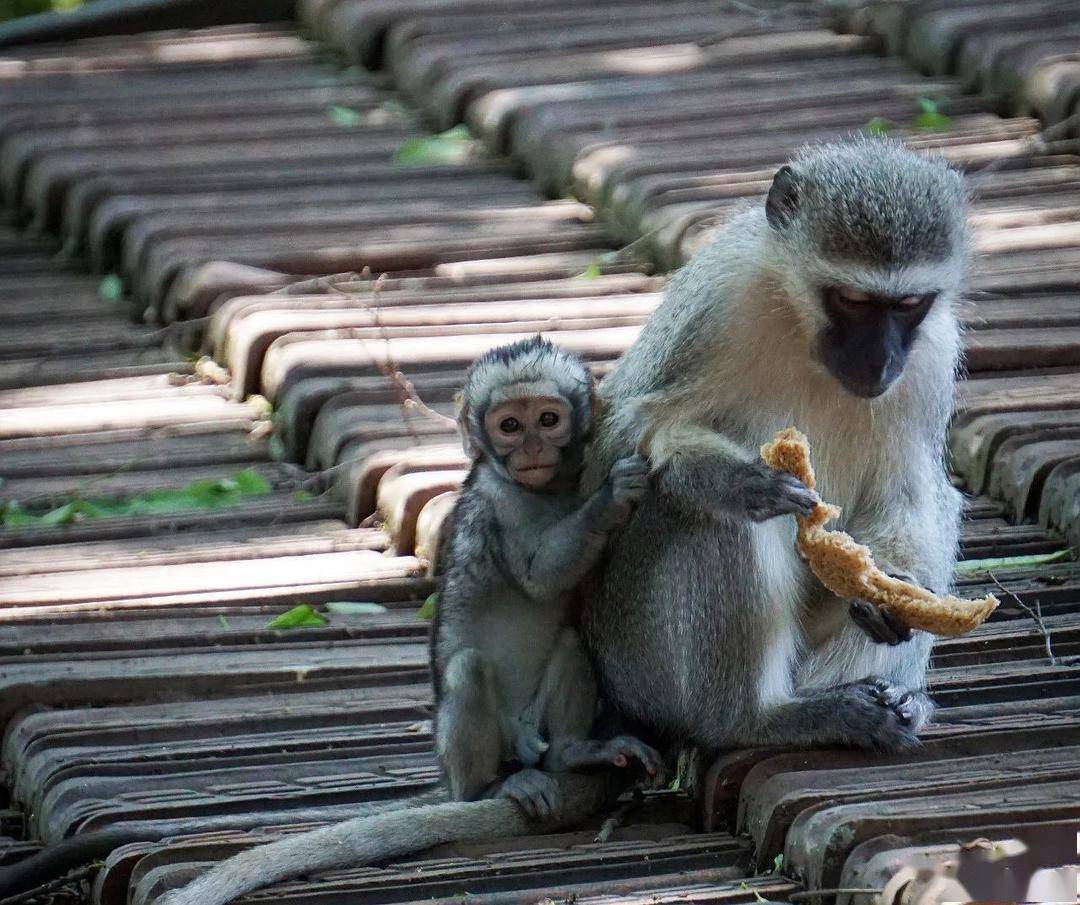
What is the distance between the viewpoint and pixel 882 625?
420 centimetres

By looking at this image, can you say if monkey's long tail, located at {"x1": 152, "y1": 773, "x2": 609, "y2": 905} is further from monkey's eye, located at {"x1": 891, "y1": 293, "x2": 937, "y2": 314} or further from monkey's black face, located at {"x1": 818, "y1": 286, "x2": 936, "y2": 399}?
monkey's eye, located at {"x1": 891, "y1": 293, "x2": 937, "y2": 314}

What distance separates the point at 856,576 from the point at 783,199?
86cm

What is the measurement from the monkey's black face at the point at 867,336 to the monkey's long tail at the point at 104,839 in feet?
3.90

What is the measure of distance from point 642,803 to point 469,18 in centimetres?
528

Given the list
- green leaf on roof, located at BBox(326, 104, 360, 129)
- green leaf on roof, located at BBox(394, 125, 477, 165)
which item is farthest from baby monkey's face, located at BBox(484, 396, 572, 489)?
green leaf on roof, located at BBox(326, 104, 360, 129)

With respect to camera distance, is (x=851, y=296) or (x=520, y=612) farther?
(x=520, y=612)

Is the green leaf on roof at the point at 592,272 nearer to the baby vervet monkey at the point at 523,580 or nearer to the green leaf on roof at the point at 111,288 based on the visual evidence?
the green leaf on roof at the point at 111,288

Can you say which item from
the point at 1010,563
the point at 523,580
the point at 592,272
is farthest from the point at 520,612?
the point at 592,272

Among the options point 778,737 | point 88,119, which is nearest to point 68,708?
point 778,737

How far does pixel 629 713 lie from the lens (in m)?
4.48

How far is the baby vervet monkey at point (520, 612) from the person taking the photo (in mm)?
4219

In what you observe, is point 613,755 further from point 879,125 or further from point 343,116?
point 343,116

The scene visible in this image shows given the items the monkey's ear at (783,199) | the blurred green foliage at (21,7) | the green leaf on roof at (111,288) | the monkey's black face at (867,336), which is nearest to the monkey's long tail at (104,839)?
the monkey's black face at (867,336)

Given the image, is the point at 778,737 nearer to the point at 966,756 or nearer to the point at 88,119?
the point at 966,756
